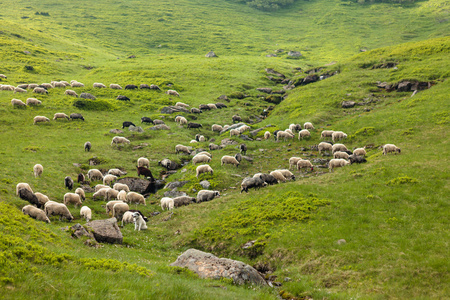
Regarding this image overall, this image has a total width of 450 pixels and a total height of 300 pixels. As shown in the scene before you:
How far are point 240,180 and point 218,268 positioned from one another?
15.3 metres

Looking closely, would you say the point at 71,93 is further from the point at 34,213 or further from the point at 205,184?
the point at 34,213

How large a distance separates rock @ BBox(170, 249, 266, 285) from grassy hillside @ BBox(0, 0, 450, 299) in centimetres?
52

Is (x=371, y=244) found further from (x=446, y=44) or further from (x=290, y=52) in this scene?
(x=290, y=52)

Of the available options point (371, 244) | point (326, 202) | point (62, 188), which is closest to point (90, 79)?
point (62, 188)

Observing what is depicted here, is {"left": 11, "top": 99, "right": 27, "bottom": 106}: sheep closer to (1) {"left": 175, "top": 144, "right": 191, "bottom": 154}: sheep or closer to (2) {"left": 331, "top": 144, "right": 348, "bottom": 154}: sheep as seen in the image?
(1) {"left": 175, "top": 144, "right": 191, "bottom": 154}: sheep

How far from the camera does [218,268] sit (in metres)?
11.4

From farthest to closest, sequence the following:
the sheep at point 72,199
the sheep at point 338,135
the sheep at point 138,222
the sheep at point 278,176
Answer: the sheep at point 338,135
the sheep at point 278,176
the sheep at point 72,199
the sheep at point 138,222

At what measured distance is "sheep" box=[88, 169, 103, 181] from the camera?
87.1ft

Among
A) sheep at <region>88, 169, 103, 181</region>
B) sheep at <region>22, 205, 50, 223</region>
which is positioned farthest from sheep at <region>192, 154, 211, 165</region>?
sheep at <region>22, 205, 50, 223</region>

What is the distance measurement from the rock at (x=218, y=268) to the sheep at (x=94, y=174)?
1807cm

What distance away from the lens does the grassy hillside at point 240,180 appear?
9477mm

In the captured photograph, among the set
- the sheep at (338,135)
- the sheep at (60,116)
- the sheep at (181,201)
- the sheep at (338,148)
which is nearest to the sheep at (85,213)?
the sheep at (181,201)

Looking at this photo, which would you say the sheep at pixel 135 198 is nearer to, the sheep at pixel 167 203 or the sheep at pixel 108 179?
the sheep at pixel 167 203

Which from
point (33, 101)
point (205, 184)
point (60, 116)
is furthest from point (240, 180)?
point (33, 101)
